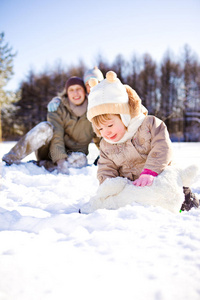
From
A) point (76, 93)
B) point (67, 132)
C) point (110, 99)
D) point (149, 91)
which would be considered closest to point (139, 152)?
point (110, 99)

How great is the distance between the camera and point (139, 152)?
5.81 ft

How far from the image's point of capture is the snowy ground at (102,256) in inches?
25.6

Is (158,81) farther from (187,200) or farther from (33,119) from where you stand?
(187,200)

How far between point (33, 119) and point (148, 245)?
68.1 ft

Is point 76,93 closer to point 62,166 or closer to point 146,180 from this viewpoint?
point 62,166

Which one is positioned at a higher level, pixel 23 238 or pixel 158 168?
pixel 158 168

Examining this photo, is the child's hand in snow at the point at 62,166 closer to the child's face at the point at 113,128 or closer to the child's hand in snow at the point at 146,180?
the child's face at the point at 113,128

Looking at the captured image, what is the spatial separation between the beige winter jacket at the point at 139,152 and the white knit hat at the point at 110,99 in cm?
16

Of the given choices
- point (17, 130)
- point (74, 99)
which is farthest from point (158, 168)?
point (17, 130)

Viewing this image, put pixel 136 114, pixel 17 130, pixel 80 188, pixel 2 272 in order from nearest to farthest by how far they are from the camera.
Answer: pixel 2 272 → pixel 136 114 → pixel 80 188 → pixel 17 130

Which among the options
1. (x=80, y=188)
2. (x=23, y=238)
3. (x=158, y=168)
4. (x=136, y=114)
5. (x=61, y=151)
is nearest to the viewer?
(x=23, y=238)

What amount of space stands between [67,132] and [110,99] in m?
2.18

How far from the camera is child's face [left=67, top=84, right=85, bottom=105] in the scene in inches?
138

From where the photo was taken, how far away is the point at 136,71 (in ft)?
65.0
